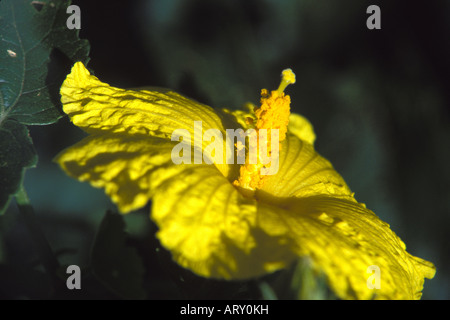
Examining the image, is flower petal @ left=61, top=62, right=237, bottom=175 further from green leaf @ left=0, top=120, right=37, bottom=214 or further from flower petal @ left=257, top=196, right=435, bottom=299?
flower petal @ left=257, top=196, right=435, bottom=299

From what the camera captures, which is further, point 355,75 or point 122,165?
point 355,75

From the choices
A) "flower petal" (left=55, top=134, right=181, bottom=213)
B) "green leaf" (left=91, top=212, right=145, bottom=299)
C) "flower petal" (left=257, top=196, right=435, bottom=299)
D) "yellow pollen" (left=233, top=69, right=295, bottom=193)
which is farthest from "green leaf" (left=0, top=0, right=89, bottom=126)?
"flower petal" (left=257, top=196, right=435, bottom=299)

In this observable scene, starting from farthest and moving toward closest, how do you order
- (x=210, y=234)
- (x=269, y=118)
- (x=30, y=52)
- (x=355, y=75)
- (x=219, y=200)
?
(x=355, y=75)
(x=269, y=118)
(x=30, y=52)
(x=219, y=200)
(x=210, y=234)

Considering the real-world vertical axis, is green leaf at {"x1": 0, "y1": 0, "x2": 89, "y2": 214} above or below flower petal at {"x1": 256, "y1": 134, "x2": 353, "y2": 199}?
above

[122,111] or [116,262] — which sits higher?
[122,111]

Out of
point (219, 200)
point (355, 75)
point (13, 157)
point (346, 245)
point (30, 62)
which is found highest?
point (30, 62)

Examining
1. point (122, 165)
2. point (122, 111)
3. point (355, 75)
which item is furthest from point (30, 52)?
point (355, 75)

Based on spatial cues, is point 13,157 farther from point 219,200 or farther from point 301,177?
point 301,177
